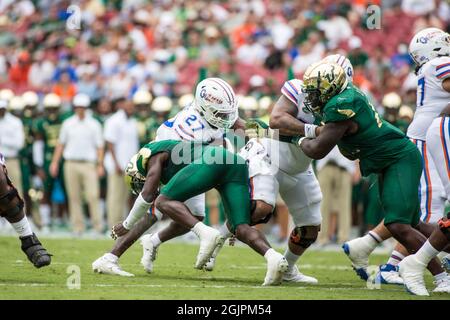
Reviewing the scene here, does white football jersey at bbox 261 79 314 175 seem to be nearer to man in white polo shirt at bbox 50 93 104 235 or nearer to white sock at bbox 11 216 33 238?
white sock at bbox 11 216 33 238

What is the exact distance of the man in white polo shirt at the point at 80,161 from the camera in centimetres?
1407

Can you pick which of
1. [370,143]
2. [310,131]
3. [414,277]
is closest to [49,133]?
[310,131]

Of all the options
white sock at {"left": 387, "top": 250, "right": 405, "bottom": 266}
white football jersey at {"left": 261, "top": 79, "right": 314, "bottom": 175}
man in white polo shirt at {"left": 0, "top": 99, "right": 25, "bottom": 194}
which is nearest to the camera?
white football jersey at {"left": 261, "top": 79, "right": 314, "bottom": 175}

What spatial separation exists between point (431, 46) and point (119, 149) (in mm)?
6841

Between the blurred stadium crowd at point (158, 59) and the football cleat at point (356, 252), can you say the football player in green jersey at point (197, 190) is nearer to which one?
the football cleat at point (356, 252)

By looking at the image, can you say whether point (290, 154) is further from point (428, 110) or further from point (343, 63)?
point (428, 110)

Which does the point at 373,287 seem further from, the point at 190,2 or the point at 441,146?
the point at 190,2

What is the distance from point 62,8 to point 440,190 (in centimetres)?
1349

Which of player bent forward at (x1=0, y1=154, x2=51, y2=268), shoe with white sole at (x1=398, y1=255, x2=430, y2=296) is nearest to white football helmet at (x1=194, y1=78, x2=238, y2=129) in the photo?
player bent forward at (x1=0, y1=154, x2=51, y2=268)

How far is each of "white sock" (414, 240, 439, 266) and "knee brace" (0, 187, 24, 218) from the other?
10.5 ft

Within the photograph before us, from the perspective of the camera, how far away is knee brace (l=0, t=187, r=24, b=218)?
7680mm

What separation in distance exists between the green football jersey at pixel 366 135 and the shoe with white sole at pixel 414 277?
2.56 feet

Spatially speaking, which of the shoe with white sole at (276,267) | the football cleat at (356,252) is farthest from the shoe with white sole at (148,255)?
the football cleat at (356,252)
